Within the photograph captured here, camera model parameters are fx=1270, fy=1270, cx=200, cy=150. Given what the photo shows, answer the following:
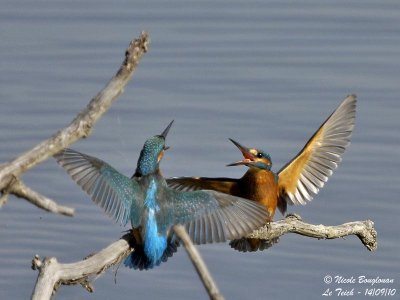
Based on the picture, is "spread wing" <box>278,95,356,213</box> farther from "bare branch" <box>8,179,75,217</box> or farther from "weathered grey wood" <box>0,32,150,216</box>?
"bare branch" <box>8,179,75,217</box>

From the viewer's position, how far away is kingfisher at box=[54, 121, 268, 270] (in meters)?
5.40

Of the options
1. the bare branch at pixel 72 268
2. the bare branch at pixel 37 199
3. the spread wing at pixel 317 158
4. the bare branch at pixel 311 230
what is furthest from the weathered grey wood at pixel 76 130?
the spread wing at pixel 317 158

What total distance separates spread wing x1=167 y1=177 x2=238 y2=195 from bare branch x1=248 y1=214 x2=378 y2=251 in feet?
2.01

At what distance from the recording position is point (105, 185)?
5.48 meters

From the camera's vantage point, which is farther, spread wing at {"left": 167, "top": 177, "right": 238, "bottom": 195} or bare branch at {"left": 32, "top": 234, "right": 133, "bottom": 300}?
spread wing at {"left": 167, "top": 177, "right": 238, "bottom": 195}

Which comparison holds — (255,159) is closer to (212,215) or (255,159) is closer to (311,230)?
(311,230)

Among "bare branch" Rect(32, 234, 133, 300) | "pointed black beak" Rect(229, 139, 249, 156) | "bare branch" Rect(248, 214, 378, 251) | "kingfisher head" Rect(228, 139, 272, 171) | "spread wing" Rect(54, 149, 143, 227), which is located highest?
"pointed black beak" Rect(229, 139, 249, 156)

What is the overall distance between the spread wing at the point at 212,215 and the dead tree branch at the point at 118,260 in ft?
0.89

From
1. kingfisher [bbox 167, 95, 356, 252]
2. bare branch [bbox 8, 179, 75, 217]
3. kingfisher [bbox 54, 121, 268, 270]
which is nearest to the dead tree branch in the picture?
kingfisher [bbox 54, 121, 268, 270]

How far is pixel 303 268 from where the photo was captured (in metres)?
7.46

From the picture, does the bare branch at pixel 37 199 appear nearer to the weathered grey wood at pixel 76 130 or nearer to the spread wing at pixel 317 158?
the weathered grey wood at pixel 76 130

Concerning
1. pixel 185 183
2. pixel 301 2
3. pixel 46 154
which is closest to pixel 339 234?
pixel 185 183

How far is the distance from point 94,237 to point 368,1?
13.4 feet

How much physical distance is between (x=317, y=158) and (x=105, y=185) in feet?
5.53
